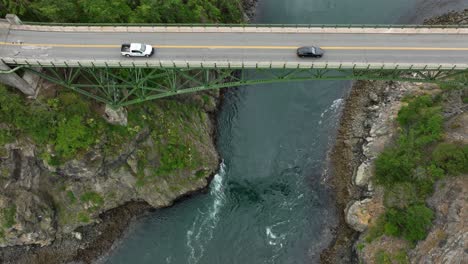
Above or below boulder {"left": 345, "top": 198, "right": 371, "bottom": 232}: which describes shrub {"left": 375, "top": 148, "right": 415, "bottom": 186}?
above

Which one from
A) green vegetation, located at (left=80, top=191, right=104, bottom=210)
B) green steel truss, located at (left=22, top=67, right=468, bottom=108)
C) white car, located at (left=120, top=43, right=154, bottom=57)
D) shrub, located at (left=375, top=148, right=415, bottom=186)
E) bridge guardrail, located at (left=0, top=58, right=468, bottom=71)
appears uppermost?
white car, located at (left=120, top=43, right=154, bottom=57)

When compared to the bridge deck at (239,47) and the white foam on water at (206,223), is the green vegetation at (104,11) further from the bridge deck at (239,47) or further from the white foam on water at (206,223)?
the white foam on water at (206,223)

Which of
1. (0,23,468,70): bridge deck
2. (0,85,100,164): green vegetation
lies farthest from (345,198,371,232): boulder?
(0,85,100,164): green vegetation

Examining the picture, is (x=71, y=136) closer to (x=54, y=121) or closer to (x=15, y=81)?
(x=54, y=121)

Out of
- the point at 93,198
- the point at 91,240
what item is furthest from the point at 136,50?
the point at 91,240

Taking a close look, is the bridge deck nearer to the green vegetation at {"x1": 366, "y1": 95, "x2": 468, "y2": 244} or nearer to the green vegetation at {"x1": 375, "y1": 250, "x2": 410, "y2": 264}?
the green vegetation at {"x1": 366, "y1": 95, "x2": 468, "y2": 244}

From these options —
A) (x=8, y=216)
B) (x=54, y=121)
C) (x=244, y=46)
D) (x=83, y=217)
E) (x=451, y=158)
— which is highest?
(x=244, y=46)

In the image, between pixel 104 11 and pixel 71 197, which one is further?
pixel 71 197
